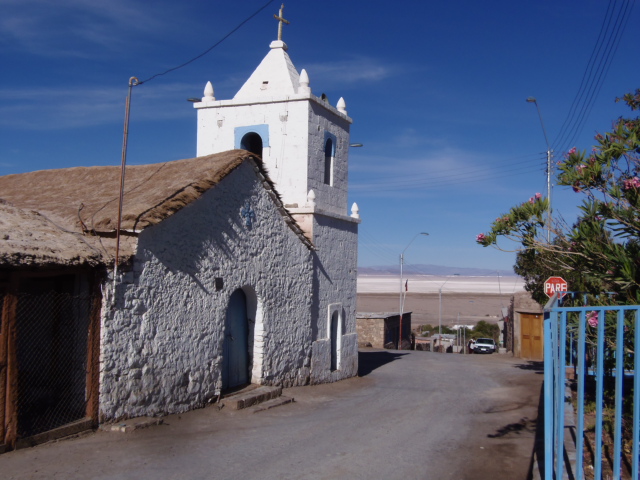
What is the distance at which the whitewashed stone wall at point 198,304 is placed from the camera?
9312 millimetres

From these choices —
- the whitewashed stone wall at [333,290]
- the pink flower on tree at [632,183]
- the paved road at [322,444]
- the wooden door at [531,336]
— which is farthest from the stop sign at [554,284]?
the wooden door at [531,336]

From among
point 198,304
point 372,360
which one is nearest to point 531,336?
point 372,360

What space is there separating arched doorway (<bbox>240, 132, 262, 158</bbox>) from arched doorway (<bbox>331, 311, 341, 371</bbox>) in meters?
4.95

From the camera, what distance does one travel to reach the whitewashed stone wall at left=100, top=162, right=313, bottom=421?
30.6ft

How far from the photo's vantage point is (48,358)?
349 inches

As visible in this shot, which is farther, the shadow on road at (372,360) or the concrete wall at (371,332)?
the concrete wall at (371,332)

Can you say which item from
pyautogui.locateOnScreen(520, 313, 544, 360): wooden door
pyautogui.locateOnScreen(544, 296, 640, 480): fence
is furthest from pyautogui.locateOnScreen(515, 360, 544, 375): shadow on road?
pyautogui.locateOnScreen(544, 296, 640, 480): fence

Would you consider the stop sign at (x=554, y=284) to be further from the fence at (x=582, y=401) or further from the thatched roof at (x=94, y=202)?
the fence at (x=582, y=401)

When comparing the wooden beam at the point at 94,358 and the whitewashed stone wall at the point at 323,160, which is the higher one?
the whitewashed stone wall at the point at 323,160

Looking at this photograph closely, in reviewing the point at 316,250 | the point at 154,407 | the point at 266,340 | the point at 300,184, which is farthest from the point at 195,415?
the point at 300,184

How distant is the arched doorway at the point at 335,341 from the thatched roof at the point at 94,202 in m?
3.76

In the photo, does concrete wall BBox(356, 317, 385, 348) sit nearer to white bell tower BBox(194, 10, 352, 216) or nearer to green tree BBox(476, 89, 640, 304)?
white bell tower BBox(194, 10, 352, 216)

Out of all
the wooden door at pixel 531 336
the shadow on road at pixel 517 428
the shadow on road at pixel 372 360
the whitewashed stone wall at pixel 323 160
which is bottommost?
the shadow on road at pixel 372 360

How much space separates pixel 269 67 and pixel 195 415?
1071 cm
